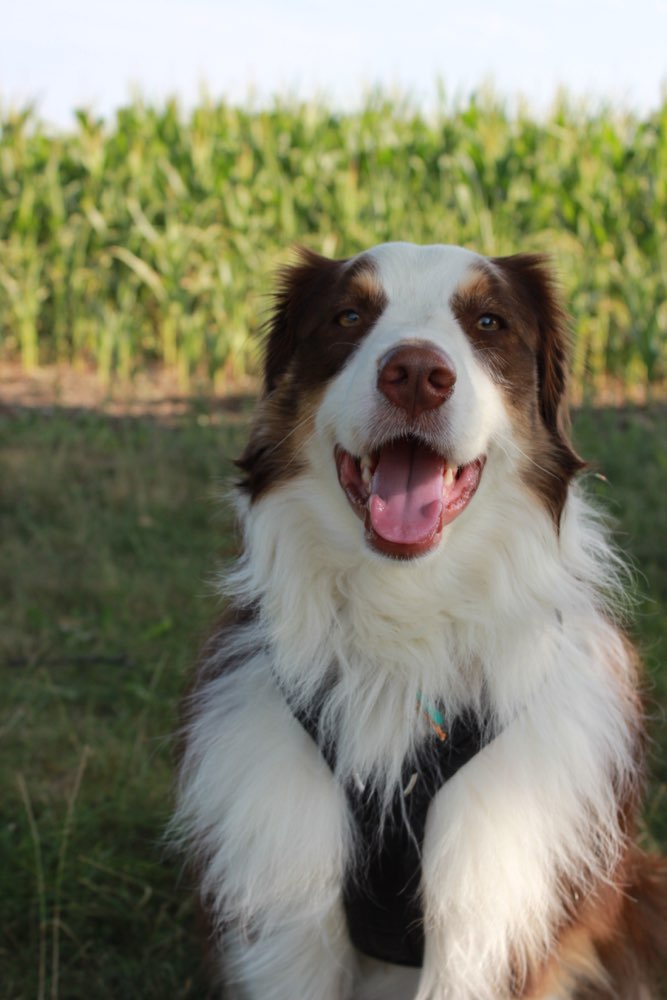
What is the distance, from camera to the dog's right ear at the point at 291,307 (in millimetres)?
2713

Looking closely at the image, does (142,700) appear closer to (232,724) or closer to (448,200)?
(232,724)

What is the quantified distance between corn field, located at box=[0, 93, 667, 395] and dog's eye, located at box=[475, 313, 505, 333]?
6.20m

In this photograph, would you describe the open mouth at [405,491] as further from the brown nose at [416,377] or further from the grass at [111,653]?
the grass at [111,653]

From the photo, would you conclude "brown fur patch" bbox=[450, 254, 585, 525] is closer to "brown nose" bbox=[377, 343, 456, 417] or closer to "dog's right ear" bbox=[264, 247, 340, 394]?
"brown nose" bbox=[377, 343, 456, 417]

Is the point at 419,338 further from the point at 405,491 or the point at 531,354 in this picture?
the point at 531,354

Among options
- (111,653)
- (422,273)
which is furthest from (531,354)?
(111,653)

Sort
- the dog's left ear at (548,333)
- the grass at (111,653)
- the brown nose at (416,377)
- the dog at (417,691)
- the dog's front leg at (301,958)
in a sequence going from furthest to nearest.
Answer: the grass at (111,653), the dog's left ear at (548,333), the dog's front leg at (301,958), the dog at (417,691), the brown nose at (416,377)

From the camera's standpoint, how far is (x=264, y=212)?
31.8ft

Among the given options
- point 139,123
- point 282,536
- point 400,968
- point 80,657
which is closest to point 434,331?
point 282,536

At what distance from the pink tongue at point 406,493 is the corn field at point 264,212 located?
6.37m

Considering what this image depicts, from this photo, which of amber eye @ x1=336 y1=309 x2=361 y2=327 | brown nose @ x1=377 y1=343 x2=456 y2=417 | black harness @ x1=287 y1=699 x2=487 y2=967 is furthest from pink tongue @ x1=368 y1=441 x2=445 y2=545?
black harness @ x1=287 y1=699 x2=487 y2=967

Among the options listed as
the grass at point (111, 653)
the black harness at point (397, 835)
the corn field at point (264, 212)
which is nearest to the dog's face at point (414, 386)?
the black harness at point (397, 835)

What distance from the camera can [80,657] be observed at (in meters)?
4.57

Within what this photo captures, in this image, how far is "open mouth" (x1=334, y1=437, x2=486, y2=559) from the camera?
89.6 inches
